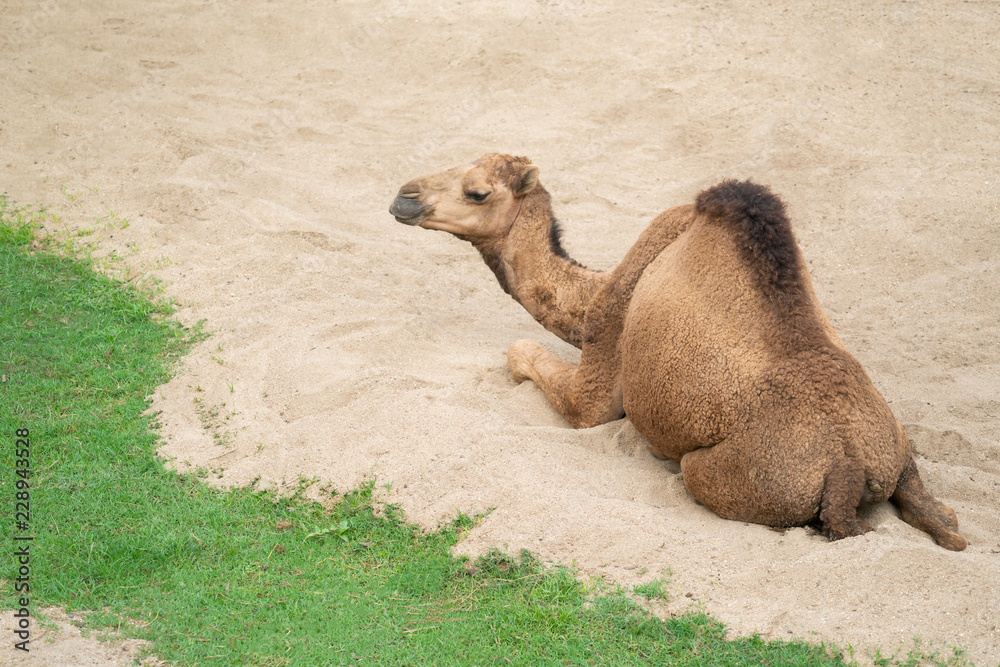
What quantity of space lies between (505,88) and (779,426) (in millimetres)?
6587

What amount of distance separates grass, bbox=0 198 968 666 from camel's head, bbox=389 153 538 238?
6.43 ft

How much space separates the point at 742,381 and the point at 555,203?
435cm

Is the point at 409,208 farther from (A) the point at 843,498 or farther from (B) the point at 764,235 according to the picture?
(A) the point at 843,498

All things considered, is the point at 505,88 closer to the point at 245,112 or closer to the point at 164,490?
the point at 245,112

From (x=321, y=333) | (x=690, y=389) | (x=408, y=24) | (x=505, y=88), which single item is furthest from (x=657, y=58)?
(x=690, y=389)

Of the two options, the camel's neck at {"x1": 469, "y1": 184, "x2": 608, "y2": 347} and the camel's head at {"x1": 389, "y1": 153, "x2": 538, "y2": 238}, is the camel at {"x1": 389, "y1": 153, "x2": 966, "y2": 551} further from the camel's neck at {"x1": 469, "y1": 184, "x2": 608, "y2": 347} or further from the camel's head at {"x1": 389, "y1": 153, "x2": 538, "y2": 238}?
the camel's head at {"x1": 389, "y1": 153, "x2": 538, "y2": 238}

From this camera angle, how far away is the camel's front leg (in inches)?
198

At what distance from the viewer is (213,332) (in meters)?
5.76

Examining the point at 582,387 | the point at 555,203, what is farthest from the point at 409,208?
the point at 555,203

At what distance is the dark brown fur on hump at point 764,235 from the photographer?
415cm

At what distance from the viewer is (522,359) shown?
5590 millimetres

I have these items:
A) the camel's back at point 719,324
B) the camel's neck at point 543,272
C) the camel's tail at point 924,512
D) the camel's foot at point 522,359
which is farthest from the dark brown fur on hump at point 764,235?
the camel's foot at point 522,359

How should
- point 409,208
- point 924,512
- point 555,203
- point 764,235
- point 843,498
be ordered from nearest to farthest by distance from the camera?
point 843,498 < point 924,512 < point 764,235 < point 409,208 < point 555,203

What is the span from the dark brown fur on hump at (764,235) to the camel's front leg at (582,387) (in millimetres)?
1078
